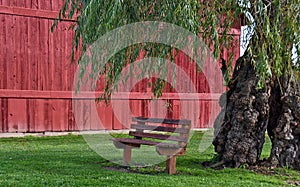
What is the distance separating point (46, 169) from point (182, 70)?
7.94m

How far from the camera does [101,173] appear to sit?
5.48 meters

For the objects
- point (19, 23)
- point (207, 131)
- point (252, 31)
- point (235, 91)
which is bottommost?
point (207, 131)

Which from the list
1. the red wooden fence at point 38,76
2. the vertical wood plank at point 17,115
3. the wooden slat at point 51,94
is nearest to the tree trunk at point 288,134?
the red wooden fence at point 38,76

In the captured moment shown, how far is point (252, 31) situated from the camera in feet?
17.3

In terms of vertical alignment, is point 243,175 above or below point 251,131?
below

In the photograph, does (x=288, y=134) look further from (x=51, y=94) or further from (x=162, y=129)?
(x=51, y=94)

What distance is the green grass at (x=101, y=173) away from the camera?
492 cm

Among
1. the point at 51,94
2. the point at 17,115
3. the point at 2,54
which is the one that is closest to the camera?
the point at 2,54

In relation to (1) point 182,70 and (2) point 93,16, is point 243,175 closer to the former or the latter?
(2) point 93,16

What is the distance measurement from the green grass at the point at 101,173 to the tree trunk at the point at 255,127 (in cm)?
27

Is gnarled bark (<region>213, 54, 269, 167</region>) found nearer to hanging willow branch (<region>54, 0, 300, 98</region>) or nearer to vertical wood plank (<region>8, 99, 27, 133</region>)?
hanging willow branch (<region>54, 0, 300, 98</region>)

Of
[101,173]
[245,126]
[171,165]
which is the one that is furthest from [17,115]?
[245,126]

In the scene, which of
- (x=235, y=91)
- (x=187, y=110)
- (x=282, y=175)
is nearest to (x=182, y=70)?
(x=187, y=110)

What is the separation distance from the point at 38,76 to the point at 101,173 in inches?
233
